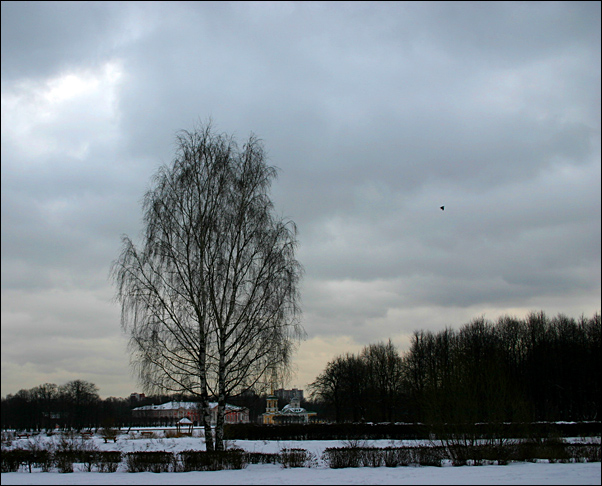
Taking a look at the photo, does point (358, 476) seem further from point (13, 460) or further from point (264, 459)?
point (13, 460)

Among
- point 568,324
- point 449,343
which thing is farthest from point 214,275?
point 568,324

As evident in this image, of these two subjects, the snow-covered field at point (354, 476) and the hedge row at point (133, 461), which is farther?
the hedge row at point (133, 461)

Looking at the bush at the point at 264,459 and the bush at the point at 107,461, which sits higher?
the bush at the point at 107,461

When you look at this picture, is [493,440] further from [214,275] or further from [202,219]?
[202,219]

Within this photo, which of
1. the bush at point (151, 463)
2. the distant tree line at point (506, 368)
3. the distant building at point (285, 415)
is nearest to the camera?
the bush at point (151, 463)

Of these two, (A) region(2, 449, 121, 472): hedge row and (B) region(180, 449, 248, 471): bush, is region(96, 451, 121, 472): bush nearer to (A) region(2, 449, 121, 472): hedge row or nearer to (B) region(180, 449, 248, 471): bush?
(A) region(2, 449, 121, 472): hedge row

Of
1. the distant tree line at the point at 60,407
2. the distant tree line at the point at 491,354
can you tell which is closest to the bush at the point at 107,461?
the distant tree line at the point at 491,354

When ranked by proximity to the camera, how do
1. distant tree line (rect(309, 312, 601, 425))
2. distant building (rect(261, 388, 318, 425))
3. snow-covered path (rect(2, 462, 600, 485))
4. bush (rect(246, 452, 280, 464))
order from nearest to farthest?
snow-covered path (rect(2, 462, 600, 485)) → bush (rect(246, 452, 280, 464)) → distant tree line (rect(309, 312, 601, 425)) → distant building (rect(261, 388, 318, 425))

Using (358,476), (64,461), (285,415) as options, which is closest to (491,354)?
(358,476)

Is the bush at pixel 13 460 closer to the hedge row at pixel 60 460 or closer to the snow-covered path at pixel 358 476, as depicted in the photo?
the hedge row at pixel 60 460

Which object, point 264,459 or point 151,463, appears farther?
point 264,459

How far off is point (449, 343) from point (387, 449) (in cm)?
5175

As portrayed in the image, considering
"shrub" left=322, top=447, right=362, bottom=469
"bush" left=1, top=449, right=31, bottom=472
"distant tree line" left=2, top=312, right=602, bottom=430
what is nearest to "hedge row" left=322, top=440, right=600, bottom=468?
"shrub" left=322, top=447, right=362, bottom=469

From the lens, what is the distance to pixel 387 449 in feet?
67.9
